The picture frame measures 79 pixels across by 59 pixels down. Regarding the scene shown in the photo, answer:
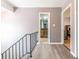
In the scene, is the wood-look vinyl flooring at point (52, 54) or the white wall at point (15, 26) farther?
the white wall at point (15, 26)

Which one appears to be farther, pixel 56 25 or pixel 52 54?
pixel 56 25

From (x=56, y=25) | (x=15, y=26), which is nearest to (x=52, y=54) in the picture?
(x=56, y=25)

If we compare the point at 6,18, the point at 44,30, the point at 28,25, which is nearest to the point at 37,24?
the point at 28,25

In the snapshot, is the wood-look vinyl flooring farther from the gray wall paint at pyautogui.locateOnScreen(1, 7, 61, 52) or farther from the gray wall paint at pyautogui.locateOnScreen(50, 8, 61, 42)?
the gray wall paint at pyautogui.locateOnScreen(1, 7, 61, 52)

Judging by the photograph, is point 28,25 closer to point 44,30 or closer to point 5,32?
point 5,32

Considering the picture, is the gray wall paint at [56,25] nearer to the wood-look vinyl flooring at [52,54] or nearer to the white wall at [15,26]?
the white wall at [15,26]

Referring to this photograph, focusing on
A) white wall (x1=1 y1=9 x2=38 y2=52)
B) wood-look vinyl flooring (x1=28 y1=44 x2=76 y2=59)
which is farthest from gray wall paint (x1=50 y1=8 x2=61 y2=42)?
wood-look vinyl flooring (x1=28 y1=44 x2=76 y2=59)

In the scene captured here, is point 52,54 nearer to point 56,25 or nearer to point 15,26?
point 56,25

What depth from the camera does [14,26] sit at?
934 centimetres

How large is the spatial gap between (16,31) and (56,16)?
10.3ft

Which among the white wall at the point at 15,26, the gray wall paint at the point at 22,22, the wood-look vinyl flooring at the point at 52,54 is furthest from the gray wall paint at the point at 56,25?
the wood-look vinyl flooring at the point at 52,54

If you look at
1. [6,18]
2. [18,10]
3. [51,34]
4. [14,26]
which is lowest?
[51,34]

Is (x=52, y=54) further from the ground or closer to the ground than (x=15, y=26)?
closer to the ground

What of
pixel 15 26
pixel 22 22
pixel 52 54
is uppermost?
pixel 22 22
